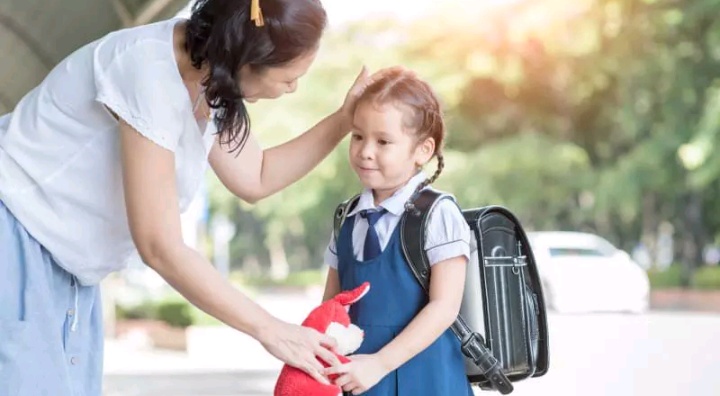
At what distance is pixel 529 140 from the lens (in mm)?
18859

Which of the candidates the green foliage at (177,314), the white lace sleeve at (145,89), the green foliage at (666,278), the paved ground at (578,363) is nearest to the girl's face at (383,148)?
the white lace sleeve at (145,89)

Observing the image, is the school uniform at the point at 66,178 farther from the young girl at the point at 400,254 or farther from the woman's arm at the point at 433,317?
the woman's arm at the point at 433,317

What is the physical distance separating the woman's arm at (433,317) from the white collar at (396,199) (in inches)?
5.9

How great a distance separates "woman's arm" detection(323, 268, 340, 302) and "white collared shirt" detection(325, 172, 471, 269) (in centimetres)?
12

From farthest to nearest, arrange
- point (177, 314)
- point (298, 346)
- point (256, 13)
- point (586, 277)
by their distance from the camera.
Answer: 1. point (586, 277)
2. point (177, 314)
3. point (298, 346)
4. point (256, 13)

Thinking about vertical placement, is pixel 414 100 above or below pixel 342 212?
above

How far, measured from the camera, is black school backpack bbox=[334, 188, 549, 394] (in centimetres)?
238

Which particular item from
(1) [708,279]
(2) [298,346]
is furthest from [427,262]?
(1) [708,279]

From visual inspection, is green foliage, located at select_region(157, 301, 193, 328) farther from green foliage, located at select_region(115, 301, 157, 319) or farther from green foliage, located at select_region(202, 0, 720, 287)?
green foliage, located at select_region(202, 0, 720, 287)

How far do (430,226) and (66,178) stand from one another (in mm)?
726

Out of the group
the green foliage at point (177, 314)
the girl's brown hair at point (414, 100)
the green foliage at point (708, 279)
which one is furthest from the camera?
the green foliage at point (708, 279)

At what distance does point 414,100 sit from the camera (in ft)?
7.89

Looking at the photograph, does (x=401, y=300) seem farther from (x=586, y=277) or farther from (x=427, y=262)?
(x=586, y=277)

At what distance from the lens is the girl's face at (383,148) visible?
7.81 feet
